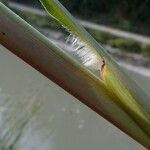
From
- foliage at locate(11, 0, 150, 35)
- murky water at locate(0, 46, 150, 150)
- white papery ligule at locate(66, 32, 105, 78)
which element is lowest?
white papery ligule at locate(66, 32, 105, 78)

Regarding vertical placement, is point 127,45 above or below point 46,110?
above

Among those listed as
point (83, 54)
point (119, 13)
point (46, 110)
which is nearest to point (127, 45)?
point (119, 13)

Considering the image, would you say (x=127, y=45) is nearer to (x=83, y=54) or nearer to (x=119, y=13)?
(x=119, y=13)

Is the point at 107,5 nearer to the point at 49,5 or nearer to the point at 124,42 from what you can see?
the point at 124,42

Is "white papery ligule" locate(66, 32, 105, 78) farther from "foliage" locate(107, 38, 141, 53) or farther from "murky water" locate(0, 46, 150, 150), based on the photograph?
"foliage" locate(107, 38, 141, 53)

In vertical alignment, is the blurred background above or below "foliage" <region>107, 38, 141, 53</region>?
below

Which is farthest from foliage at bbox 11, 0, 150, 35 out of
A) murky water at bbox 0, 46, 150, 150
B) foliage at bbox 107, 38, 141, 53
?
murky water at bbox 0, 46, 150, 150

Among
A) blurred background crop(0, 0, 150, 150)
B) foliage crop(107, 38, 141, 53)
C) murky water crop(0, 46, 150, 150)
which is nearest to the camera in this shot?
blurred background crop(0, 0, 150, 150)

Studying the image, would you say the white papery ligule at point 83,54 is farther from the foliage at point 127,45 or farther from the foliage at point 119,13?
the foliage at point 119,13

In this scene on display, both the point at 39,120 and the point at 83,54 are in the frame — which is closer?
the point at 83,54
